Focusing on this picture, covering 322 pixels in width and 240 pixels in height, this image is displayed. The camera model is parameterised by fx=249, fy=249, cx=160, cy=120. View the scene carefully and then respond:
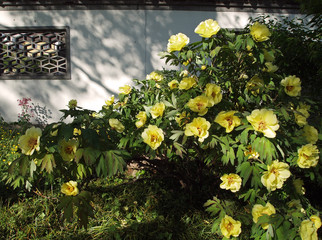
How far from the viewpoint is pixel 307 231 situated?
4.48 ft

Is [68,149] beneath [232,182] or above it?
above

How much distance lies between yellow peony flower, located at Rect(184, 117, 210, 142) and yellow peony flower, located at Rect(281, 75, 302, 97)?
67 centimetres

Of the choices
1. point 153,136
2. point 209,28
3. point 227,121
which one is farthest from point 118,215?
point 209,28

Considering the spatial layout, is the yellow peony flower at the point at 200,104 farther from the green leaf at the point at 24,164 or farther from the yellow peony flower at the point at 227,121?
the green leaf at the point at 24,164

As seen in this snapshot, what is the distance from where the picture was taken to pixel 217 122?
1497 millimetres

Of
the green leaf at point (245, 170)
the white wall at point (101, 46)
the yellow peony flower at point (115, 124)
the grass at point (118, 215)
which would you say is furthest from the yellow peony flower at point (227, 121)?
the white wall at point (101, 46)

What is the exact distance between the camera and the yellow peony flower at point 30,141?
128 cm

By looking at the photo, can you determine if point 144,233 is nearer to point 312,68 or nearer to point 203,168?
point 203,168

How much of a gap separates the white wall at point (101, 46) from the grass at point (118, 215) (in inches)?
121

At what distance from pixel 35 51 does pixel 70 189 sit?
5.82m

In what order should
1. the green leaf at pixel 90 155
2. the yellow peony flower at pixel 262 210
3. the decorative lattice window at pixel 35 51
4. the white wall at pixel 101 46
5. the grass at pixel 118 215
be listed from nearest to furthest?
→ the green leaf at pixel 90 155 < the yellow peony flower at pixel 262 210 < the grass at pixel 118 215 < the white wall at pixel 101 46 < the decorative lattice window at pixel 35 51

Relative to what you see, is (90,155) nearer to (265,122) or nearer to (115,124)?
(115,124)

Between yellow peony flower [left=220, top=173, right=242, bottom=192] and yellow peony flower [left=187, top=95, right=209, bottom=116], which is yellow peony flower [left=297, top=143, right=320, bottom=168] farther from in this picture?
yellow peony flower [left=187, top=95, right=209, bottom=116]

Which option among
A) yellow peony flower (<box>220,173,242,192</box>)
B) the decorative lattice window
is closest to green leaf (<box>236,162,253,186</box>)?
yellow peony flower (<box>220,173,242,192</box>)
